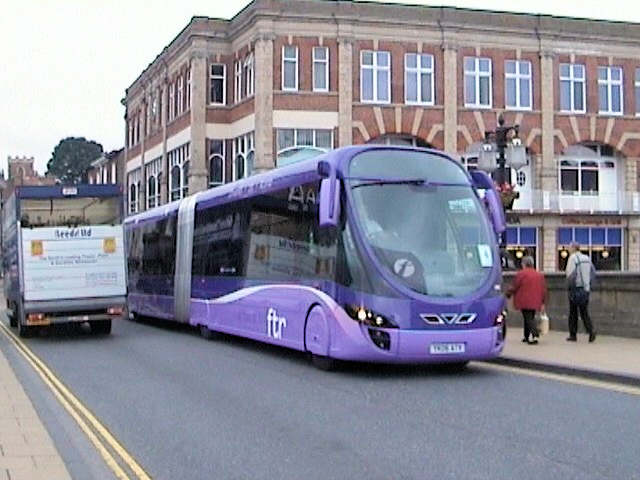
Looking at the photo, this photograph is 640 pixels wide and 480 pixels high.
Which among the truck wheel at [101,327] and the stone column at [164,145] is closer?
the truck wheel at [101,327]

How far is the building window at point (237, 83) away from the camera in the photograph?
46250 mm

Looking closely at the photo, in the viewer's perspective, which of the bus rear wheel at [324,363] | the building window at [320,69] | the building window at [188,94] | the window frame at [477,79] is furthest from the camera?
the building window at [188,94]

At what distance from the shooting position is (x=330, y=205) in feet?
44.1

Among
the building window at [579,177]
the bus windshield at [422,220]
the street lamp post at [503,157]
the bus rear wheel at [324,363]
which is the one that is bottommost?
the bus rear wheel at [324,363]

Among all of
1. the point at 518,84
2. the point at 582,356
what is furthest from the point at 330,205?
the point at 518,84

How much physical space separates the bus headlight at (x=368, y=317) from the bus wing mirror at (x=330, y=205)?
126 centimetres

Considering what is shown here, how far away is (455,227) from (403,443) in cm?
558

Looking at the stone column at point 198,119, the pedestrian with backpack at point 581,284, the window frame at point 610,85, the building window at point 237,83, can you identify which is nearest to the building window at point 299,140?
the building window at point 237,83

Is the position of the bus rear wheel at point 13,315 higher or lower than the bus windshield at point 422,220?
lower

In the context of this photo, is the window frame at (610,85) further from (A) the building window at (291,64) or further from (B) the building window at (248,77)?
(B) the building window at (248,77)

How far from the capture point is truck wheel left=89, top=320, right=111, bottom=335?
76.3 ft

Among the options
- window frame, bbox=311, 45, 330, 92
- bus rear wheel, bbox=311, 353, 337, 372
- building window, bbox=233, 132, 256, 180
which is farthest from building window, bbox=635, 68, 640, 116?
bus rear wheel, bbox=311, 353, 337, 372

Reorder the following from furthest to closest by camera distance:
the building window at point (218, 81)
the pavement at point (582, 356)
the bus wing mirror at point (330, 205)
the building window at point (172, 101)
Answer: the building window at point (172, 101), the building window at point (218, 81), the bus wing mirror at point (330, 205), the pavement at point (582, 356)

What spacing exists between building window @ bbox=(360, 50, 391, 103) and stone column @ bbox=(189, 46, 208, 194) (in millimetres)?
8290
